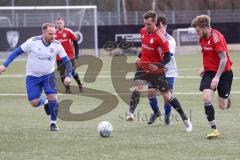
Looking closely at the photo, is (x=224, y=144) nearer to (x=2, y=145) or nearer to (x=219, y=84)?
(x=219, y=84)

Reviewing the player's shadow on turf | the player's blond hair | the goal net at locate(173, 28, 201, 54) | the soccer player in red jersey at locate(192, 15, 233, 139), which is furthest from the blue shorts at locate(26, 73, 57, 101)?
the goal net at locate(173, 28, 201, 54)

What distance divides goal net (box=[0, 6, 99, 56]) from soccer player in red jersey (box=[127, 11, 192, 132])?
21929 millimetres

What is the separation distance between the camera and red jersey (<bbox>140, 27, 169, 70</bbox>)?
39.2 ft

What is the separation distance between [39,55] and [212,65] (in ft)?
10.1

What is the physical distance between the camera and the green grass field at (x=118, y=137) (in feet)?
30.6

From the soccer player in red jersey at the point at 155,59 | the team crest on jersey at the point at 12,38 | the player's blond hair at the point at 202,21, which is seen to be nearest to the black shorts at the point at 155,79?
the soccer player in red jersey at the point at 155,59

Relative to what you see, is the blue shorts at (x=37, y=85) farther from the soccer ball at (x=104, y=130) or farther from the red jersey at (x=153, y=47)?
the red jersey at (x=153, y=47)

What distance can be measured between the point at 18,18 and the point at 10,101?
19.1m

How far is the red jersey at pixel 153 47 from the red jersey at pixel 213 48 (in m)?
1.21

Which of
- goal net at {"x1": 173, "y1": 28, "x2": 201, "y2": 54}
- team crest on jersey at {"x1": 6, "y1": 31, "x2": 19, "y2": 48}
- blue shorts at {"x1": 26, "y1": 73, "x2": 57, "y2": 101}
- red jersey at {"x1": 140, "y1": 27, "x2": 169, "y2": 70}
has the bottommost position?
goal net at {"x1": 173, "y1": 28, "x2": 201, "y2": 54}

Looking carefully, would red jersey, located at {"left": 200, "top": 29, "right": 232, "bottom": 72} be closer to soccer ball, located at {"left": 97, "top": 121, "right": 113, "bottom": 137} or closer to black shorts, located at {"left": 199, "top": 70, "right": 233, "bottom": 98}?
black shorts, located at {"left": 199, "top": 70, "right": 233, "bottom": 98}

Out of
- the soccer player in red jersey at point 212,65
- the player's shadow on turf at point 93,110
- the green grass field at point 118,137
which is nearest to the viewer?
the green grass field at point 118,137

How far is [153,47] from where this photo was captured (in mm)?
12141

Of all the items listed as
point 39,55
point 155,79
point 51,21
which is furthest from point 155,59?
point 51,21
